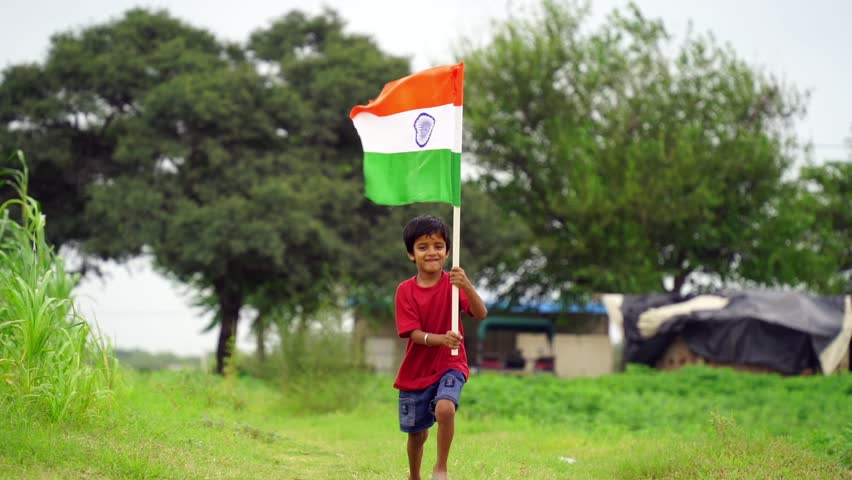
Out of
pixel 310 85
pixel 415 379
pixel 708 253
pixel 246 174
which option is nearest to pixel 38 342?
pixel 415 379

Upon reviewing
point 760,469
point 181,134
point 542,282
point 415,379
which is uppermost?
point 181,134

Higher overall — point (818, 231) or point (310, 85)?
point (310, 85)

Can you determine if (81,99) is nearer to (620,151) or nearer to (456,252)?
(620,151)

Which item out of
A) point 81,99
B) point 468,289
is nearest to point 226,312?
point 81,99

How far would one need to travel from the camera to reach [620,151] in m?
33.1

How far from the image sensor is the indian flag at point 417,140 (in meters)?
6.92

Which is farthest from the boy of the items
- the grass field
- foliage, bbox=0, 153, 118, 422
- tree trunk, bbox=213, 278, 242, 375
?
tree trunk, bbox=213, 278, 242, 375

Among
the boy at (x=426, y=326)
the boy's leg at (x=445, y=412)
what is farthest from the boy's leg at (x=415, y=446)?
the boy's leg at (x=445, y=412)

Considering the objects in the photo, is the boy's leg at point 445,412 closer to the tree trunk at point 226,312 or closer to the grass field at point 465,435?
the grass field at point 465,435

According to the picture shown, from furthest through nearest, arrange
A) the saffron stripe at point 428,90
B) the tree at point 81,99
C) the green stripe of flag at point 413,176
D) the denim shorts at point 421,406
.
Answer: the tree at point 81,99, the saffron stripe at point 428,90, the green stripe of flag at point 413,176, the denim shorts at point 421,406

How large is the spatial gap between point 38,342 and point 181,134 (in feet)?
67.0

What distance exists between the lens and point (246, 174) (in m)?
26.5

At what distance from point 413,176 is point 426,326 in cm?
120

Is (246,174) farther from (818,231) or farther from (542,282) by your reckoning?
(818,231)
